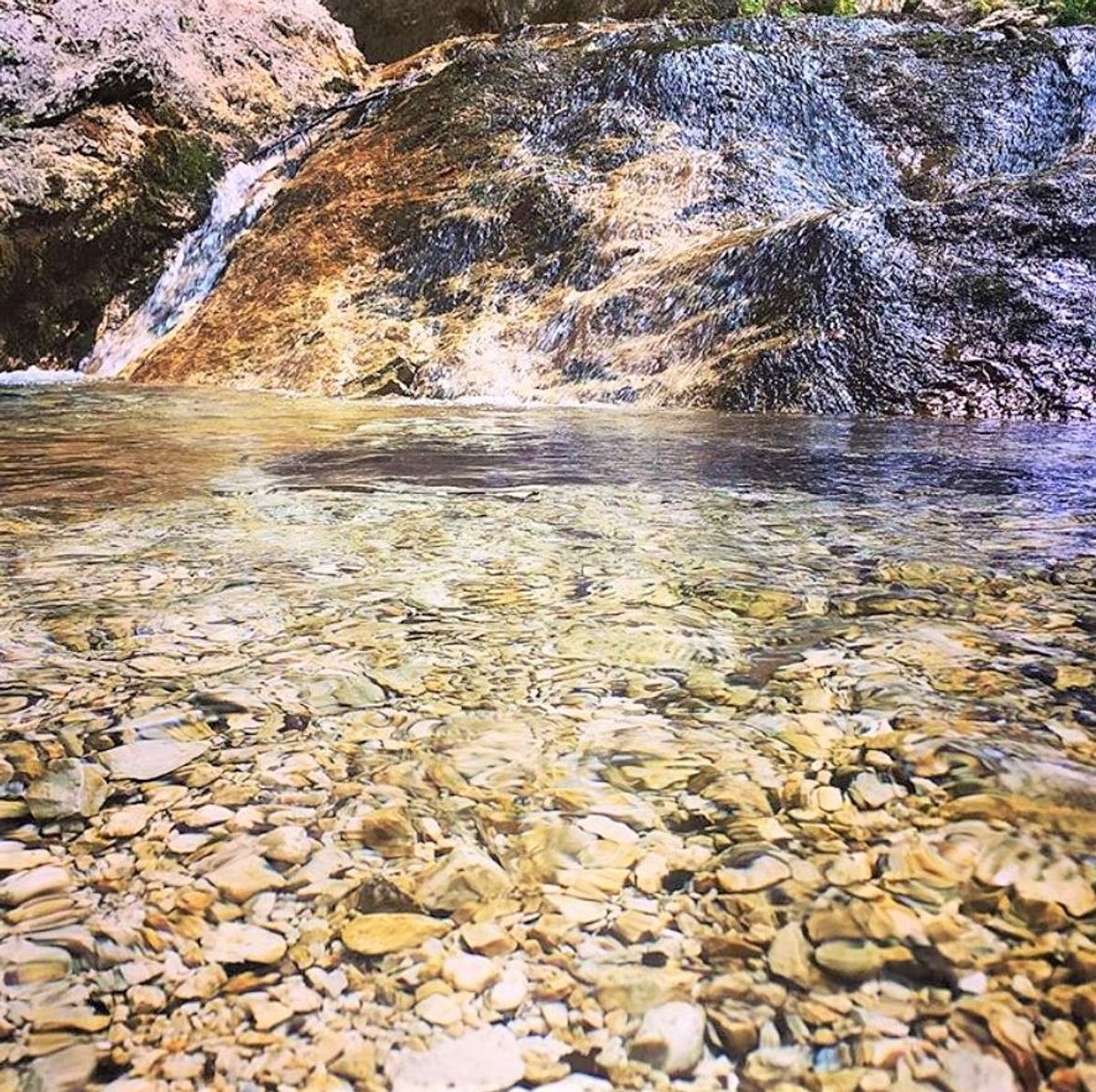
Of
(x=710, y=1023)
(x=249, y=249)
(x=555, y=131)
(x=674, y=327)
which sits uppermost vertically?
(x=555, y=131)

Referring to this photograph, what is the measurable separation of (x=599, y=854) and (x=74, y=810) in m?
0.67

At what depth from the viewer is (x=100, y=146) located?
38.1 feet

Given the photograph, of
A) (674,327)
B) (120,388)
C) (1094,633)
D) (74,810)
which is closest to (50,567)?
(74,810)

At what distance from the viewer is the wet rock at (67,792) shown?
1.11 m

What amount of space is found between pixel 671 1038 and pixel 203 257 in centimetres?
1287

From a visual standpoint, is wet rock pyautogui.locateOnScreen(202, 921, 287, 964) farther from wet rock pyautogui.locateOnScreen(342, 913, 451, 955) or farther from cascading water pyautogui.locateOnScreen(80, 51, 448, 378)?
cascading water pyautogui.locateOnScreen(80, 51, 448, 378)

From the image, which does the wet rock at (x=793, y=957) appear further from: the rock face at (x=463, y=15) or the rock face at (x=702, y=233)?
the rock face at (x=463, y=15)

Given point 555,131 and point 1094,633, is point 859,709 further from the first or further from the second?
point 555,131

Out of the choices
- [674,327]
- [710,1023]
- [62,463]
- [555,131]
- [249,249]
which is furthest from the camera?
[249,249]

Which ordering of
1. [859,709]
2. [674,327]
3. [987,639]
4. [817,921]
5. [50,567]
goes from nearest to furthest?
1. [817,921]
2. [859,709]
3. [987,639]
4. [50,567]
5. [674,327]

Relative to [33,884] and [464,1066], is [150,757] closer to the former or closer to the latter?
[33,884]

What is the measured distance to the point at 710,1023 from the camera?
2.62ft

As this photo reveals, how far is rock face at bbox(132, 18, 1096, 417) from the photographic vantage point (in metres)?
6.46

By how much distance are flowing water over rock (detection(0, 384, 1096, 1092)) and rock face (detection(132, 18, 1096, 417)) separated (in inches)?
180
